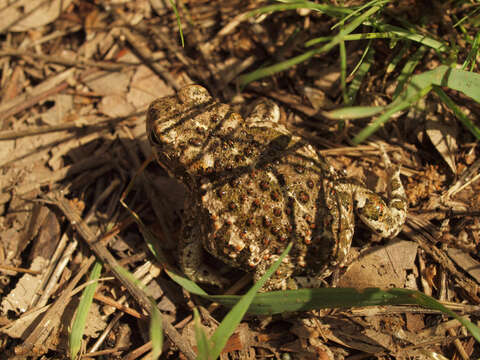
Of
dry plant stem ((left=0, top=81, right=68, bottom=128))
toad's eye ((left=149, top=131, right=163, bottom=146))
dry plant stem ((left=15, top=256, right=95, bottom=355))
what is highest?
dry plant stem ((left=0, top=81, right=68, bottom=128))

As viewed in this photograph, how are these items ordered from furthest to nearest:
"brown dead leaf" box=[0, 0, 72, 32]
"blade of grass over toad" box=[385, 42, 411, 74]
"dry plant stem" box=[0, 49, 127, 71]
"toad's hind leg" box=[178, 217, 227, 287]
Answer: "brown dead leaf" box=[0, 0, 72, 32]
"dry plant stem" box=[0, 49, 127, 71]
"blade of grass over toad" box=[385, 42, 411, 74]
"toad's hind leg" box=[178, 217, 227, 287]

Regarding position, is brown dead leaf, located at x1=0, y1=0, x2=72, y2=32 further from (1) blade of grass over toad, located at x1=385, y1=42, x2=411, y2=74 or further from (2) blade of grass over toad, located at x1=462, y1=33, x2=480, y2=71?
(2) blade of grass over toad, located at x1=462, y1=33, x2=480, y2=71

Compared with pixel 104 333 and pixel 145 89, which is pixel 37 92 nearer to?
pixel 145 89

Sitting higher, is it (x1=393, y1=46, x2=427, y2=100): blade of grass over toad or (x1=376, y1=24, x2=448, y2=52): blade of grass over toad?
(x1=376, y1=24, x2=448, y2=52): blade of grass over toad

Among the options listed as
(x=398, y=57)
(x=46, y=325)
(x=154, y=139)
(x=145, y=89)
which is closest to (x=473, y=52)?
(x=398, y=57)

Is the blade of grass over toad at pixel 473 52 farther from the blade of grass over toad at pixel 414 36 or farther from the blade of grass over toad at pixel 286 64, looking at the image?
the blade of grass over toad at pixel 286 64

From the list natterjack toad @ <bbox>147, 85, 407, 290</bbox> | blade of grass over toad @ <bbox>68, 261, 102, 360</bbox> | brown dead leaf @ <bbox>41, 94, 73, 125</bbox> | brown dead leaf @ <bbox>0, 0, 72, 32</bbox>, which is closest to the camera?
blade of grass over toad @ <bbox>68, 261, 102, 360</bbox>

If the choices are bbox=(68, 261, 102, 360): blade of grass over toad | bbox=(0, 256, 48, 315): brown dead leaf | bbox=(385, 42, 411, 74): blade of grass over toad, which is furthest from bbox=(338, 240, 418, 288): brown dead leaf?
bbox=(0, 256, 48, 315): brown dead leaf

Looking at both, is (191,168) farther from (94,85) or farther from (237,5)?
(237,5)

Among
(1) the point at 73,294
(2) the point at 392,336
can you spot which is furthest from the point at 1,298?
(2) the point at 392,336
